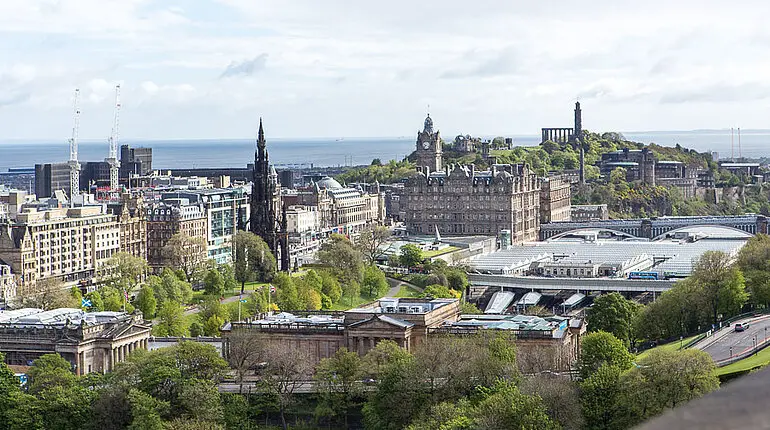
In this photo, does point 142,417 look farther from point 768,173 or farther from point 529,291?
point 768,173

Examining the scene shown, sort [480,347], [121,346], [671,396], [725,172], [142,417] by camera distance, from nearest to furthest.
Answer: [671,396] → [142,417] → [480,347] → [121,346] → [725,172]

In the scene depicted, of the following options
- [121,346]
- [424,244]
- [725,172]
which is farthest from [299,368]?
Answer: [725,172]

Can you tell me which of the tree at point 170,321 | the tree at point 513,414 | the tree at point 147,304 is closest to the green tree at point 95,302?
the tree at point 147,304

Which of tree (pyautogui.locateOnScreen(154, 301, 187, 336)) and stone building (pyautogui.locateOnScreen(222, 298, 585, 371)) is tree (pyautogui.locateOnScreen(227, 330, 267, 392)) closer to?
stone building (pyautogui.locateOnScreen(222, 298, 585, 371))

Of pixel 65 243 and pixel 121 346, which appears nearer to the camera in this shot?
pixel 121 346

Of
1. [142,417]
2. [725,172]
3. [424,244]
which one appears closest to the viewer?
[142,417]

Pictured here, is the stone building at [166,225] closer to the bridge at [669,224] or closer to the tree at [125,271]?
the tree at [125,271]
